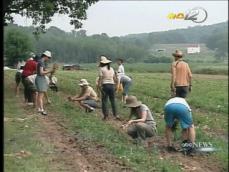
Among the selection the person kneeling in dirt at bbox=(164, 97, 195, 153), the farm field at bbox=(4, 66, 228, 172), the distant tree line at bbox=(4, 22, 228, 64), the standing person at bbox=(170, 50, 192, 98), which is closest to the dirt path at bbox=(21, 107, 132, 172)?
the farm field at bbox=(4, 66, 228, 172)

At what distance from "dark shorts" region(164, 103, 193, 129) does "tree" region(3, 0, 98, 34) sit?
32.6 ft

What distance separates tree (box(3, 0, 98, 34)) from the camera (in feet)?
64.0

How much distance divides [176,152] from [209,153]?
23.2 inches

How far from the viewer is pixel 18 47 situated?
1684cm

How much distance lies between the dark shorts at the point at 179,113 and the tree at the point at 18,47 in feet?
24.3

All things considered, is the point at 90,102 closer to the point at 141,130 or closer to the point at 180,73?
the point at 180,73

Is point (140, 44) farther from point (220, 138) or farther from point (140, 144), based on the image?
point (140, 144)

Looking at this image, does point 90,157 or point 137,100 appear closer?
point 90,157

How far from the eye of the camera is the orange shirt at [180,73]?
12130 mm

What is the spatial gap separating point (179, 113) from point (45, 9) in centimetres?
1122

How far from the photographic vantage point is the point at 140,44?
20703 mm

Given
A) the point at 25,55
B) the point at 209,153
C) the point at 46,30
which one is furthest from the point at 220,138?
the point at 46,30

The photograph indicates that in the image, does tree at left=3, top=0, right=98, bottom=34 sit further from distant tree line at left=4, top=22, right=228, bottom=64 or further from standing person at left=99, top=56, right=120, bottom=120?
standing person at left=99, top=56, right=120, bottom=120

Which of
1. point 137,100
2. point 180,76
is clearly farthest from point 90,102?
point 137,100
